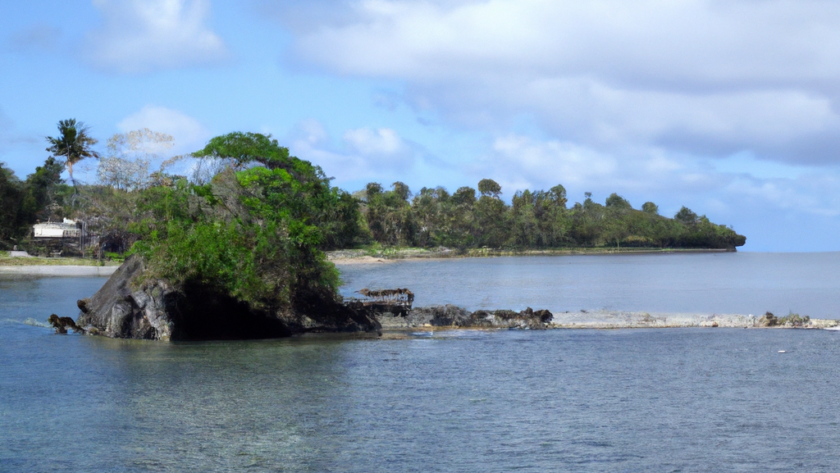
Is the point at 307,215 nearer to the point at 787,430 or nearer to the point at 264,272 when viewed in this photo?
the point at 264,272

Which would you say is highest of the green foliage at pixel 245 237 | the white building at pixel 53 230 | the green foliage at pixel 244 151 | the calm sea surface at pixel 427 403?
the green foliage at pixel 244 151

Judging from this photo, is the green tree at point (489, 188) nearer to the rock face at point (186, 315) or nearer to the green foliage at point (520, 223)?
the green foliage at point (520, 223)

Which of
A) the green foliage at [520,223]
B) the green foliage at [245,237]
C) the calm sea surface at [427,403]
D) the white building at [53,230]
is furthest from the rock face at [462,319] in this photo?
the green foliage at [520,223]

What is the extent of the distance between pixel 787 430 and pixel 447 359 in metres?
10.4

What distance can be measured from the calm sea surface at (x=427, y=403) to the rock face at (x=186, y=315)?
1157mm

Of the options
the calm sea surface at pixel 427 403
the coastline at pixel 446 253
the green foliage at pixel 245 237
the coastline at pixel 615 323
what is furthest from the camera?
the coastline at pixel 446 253

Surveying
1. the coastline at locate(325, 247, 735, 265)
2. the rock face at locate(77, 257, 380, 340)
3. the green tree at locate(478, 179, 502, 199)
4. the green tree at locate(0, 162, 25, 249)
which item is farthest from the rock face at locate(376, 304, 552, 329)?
the green tree at locate(478, 179, 502, 199)

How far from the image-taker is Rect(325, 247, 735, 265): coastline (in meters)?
110

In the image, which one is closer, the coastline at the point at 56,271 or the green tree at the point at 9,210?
the coastline at the point at 56,271

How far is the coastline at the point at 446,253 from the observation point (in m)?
110

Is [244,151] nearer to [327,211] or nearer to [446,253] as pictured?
[327,211]

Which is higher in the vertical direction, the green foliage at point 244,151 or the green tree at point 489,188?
the green tree at point 489,188

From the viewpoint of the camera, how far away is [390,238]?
440ft

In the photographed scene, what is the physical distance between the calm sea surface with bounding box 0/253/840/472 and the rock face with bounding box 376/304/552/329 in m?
2.63
